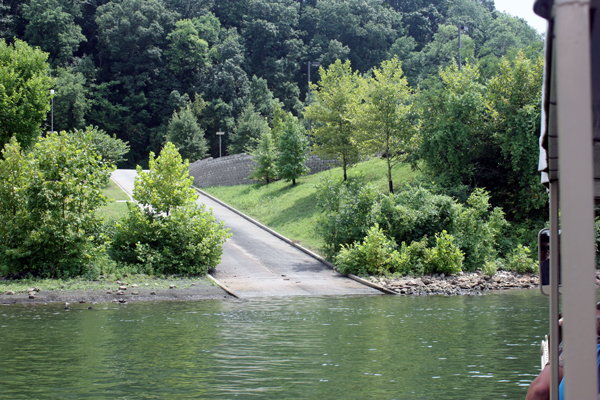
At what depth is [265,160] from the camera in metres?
44.6

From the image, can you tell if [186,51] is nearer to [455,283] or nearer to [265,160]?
[265,160]

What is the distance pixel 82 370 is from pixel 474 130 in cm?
2494

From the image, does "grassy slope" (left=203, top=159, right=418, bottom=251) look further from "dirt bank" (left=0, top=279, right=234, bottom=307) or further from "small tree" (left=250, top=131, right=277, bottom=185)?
"dirt bank" (left=0, top=279, right=234, bottom=307)

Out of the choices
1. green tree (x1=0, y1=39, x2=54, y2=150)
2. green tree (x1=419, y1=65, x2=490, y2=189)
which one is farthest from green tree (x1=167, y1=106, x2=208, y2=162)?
green tree (x1=419, y1=65, x2=490, y2=189)

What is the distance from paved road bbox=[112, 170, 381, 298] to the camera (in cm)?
2141

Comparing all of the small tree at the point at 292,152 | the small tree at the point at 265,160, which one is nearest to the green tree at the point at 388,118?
the small tree at the point at 292,152

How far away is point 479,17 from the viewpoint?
336 feet

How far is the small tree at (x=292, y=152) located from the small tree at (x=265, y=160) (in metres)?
2.09

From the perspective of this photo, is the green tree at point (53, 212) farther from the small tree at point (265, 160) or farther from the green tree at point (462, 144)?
the small tree at point (265, 160)

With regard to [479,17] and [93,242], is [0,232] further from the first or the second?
[479,17]

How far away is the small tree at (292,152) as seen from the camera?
42062 millimetres

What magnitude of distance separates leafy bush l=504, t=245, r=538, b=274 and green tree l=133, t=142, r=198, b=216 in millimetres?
13971

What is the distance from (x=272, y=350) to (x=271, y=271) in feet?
39.5

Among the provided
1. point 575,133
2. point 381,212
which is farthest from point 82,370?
point 381,212
